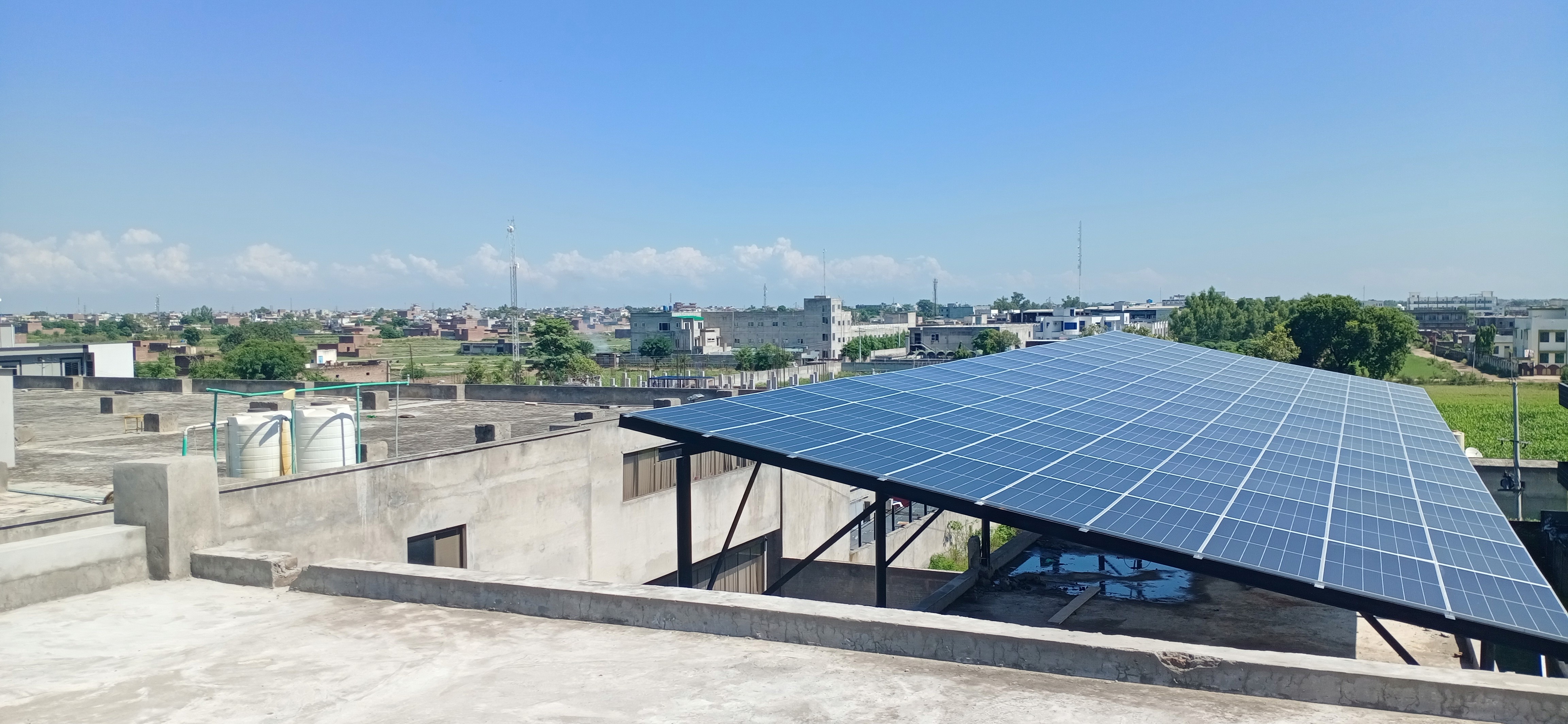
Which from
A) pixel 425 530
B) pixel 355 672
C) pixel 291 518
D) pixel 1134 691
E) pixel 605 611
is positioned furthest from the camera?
pixel 425 530

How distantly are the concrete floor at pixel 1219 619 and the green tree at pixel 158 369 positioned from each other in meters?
81.9

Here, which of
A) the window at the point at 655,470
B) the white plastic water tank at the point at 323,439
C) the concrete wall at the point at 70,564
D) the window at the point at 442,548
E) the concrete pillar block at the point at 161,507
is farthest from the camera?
the window at the point at 655,470

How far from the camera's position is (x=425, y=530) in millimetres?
22469

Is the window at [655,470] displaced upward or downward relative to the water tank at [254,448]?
downward

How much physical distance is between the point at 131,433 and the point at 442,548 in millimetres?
17816

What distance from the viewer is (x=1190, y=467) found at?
17359mm

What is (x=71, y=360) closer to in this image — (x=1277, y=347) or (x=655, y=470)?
(x=655, y=470)

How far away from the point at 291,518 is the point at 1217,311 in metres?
182

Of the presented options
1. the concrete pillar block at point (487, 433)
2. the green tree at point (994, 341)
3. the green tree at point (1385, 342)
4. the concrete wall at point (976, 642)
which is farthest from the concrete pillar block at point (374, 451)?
the green tree at point (1385, 342)

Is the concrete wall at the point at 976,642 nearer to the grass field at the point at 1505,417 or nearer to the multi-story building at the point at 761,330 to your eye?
the grass field at the point at 1505,417

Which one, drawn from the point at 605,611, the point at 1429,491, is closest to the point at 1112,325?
the point at 1429,491

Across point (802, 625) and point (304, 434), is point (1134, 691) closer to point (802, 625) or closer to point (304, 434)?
point (802, 625)

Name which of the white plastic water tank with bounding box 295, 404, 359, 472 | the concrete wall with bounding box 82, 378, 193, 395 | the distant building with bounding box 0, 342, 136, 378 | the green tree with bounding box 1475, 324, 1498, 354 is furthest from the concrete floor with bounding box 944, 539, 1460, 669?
the green tree with bounding box 1475, 324, 1498, 354

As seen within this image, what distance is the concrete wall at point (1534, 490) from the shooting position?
3891cm
